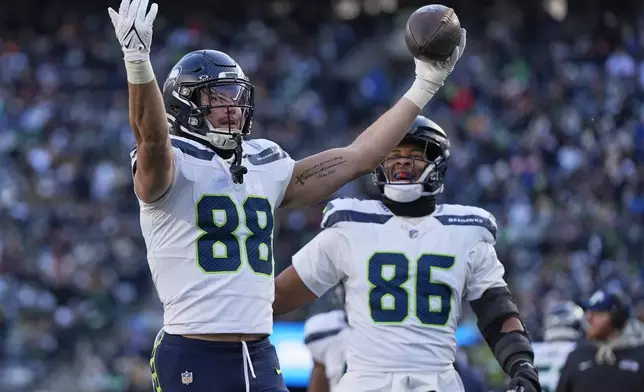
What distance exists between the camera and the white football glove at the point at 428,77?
4473 mm

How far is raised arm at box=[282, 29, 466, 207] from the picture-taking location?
444cm

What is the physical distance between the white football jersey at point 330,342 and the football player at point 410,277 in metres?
1.01

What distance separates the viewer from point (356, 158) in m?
4.45

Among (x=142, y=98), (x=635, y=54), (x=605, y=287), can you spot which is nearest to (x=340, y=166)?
(x=142, y=98)

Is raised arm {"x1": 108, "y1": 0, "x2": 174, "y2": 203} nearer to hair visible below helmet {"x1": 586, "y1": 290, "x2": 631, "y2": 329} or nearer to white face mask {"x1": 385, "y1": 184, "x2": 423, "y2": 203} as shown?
Answer: white face mask {"x1": 385, "y1": 184, "x2": 423, "y2": 203}

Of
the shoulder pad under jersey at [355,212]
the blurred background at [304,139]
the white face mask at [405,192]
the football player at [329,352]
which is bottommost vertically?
the blurred background at [304,139]

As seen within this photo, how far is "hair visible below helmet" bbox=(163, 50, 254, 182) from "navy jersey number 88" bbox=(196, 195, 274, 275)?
13 centimetres

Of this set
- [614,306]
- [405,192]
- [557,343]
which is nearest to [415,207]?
[405,192]

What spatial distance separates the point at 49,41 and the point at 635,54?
849 cm

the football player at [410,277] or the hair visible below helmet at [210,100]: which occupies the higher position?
the hair visible below helmet at [210,100]

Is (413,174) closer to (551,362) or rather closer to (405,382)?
(405,382)

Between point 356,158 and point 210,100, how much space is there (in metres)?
0.58

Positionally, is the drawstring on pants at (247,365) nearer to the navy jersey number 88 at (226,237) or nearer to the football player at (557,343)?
the navy jersey number 88 at (226,237)

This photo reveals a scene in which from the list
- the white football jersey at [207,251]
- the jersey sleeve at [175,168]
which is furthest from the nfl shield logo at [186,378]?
the jersey sleeve at [175,168]
